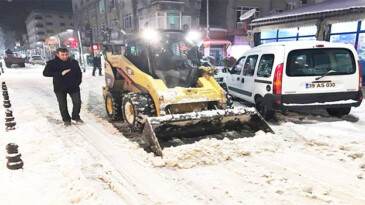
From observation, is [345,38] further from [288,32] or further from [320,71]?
[320,71]

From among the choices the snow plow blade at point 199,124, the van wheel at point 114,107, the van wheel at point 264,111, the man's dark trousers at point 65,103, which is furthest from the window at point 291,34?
the man's dark trousers at point 65,103

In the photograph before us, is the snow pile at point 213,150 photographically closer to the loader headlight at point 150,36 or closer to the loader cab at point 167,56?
the loader cab at point 167,56

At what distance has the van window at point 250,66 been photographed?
259 inches

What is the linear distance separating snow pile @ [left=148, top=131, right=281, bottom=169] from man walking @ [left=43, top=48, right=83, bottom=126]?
10.4 ft

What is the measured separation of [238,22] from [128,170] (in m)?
29.5

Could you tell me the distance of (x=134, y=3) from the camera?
30.8m

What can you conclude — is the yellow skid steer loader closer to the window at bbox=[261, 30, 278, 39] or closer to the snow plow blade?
the snow plow blade

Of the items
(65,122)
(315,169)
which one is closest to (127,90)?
(65,122)

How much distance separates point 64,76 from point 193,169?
13.3 feet

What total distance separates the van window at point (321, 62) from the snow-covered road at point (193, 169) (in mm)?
1219

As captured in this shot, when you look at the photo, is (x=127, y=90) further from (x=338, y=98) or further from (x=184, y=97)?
(x=338, y=98)

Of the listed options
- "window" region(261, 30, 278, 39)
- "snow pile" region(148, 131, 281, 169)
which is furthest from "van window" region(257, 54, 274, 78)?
"window" region(261, 30, 278, 39)

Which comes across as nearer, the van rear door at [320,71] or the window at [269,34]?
the van rear door at [320,71]

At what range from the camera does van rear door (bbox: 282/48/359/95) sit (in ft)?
17.7
